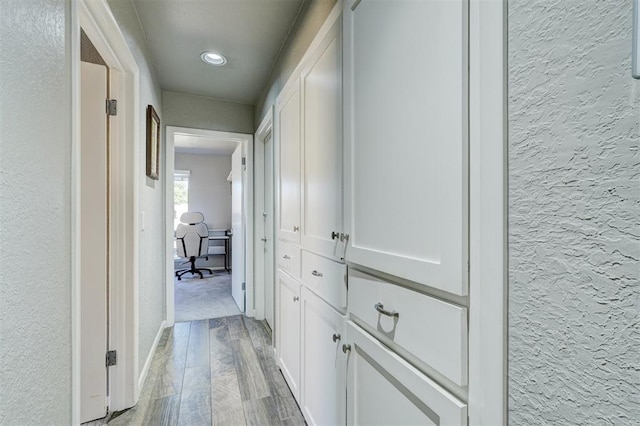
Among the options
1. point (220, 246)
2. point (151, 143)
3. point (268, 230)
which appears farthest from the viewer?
point (220, 246)

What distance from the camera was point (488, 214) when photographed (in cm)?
57

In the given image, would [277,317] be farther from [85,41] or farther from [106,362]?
[85,41]

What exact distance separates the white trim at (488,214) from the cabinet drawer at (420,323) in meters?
0.03

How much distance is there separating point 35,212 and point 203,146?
5132 mm

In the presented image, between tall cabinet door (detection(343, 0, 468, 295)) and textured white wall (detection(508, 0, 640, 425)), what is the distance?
11 cm

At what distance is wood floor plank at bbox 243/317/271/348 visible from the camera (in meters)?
2.65

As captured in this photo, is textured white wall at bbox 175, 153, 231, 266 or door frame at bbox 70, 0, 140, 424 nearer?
door frame at bbox 70, 0, 140, 424

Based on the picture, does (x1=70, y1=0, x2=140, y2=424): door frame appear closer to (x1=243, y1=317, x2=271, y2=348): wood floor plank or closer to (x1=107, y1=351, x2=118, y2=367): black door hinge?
(x1=107, y1=351, x2=118, y2=367): black door hinge

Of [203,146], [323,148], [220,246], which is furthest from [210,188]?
[323,148]

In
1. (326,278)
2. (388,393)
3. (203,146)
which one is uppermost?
(203,146)

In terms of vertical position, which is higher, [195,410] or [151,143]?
[151,143]

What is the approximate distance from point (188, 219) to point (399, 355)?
546 cm

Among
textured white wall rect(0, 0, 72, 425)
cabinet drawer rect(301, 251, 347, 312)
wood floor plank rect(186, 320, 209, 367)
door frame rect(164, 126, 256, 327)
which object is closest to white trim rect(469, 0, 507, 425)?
cabinet drawer rect(301, 251, 347, 312)

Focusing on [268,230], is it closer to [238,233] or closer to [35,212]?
[238,233]
